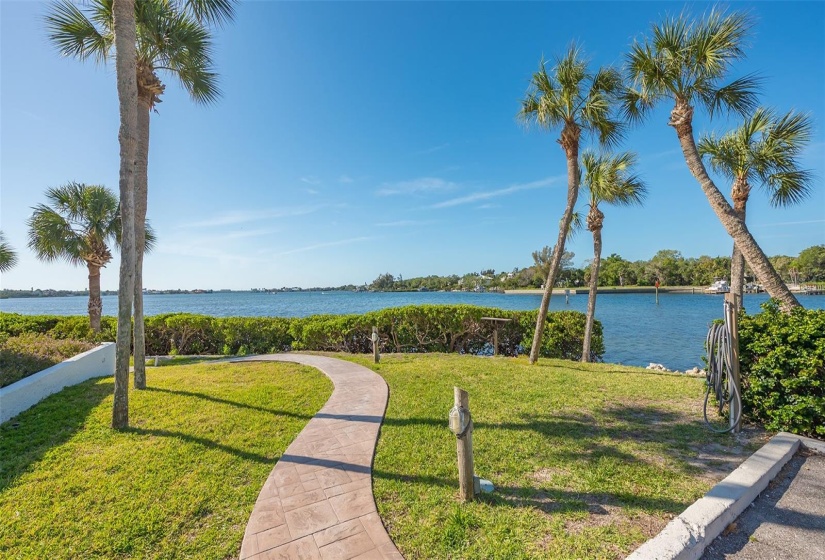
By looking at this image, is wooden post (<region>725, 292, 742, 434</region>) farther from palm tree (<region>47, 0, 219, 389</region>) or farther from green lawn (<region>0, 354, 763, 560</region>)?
palm tree (<region>47, 0, 219, 389</region>)

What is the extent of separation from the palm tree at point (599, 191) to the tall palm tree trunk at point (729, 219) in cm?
273

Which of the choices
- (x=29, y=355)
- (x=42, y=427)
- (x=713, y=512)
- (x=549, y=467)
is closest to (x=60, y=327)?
(x=29, y=355)

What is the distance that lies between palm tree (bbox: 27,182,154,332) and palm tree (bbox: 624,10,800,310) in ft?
56.5

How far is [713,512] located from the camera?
2.40 m

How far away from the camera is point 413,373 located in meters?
7.47

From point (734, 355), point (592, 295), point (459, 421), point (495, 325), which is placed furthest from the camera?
→ point (495, 325)

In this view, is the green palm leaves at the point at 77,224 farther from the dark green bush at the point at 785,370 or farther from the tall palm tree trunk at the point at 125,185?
the dark green bush at the point at 785,370

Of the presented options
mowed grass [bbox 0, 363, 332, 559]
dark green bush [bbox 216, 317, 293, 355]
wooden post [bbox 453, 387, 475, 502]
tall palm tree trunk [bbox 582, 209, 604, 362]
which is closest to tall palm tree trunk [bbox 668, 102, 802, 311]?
tall palm tree trunk [bbox 582, 209, 604, 362]

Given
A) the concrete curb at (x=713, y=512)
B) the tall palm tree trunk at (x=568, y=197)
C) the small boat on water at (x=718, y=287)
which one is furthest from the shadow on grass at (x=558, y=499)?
the small boat on water at (x=718, y=287)

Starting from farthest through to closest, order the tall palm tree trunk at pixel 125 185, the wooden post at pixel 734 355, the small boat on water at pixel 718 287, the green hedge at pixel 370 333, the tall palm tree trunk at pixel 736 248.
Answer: the small boat on water at pixel 718 287
the green hedge at pixel 370 333
the tall palm tree trunk at pixel 736 248
the tall palm tree trunk at pixel 125 185
the wooden post at pixel 734 355

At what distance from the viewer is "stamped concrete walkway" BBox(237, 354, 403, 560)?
7.80 feet

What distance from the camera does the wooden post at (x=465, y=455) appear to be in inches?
110

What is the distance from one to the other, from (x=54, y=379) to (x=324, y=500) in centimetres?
650

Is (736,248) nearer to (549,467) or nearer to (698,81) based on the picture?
(698,81)
